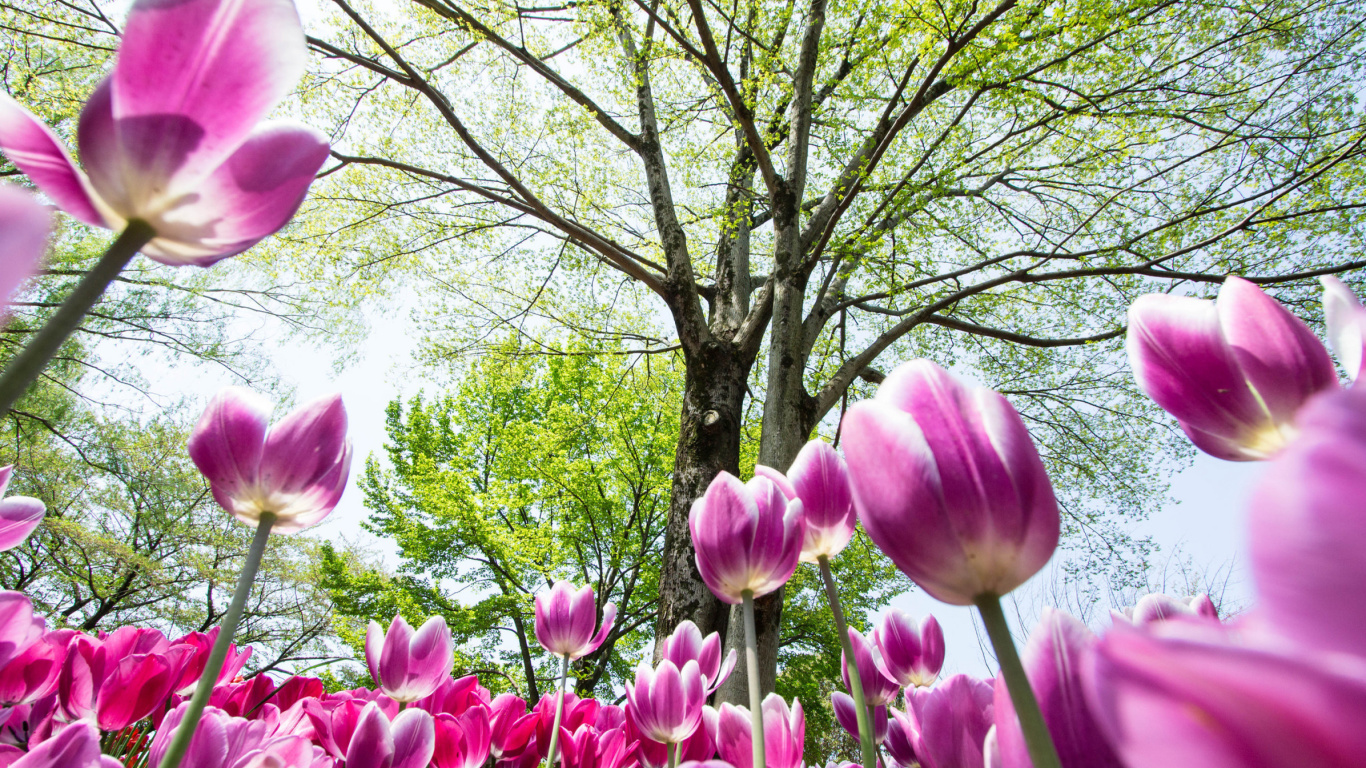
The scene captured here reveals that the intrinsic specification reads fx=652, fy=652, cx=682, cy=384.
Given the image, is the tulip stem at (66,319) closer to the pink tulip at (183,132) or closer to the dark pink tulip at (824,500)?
the pink tulip at (183,132)

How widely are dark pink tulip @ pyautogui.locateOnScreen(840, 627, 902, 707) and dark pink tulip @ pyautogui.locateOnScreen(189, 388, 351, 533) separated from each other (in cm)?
73

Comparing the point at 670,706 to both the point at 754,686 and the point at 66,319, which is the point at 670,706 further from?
the point at 66,319

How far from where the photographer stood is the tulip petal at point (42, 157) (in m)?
0.31

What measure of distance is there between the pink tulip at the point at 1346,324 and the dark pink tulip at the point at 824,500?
0.41m

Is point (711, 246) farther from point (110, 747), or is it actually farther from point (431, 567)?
point (110, 747)

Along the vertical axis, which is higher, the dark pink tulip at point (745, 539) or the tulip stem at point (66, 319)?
the dark pink tulip at point (745, 539)

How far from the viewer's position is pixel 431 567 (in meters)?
9.87

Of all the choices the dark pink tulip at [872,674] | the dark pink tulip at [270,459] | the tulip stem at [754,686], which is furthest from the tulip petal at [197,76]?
the dark pink tulip at [872,674]

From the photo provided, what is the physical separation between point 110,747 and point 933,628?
130cm

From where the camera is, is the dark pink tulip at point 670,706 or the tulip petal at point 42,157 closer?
the tulip petal at point 42,157

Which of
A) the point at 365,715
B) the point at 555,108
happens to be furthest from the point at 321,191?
the point at 365,715

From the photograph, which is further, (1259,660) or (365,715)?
(365,715)

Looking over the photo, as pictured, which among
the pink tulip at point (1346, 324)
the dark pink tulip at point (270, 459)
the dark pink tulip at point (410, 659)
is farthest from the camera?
the dark pink tulip at point (410, 659)

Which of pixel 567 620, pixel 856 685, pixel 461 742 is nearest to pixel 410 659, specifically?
pixel 461 742
